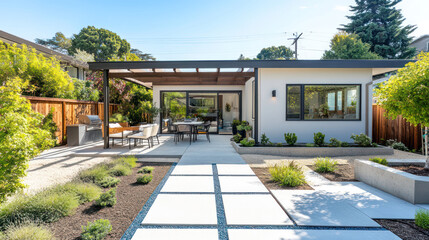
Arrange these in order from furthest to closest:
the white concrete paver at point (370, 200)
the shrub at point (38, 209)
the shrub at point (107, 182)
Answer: the shrub at point (107, 182) → the white concrete paver at point (370, 200) → the shrub at point (38, 209)

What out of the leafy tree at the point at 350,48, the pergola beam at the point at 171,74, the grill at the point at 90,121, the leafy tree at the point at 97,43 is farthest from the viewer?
the leafy tree at the point at 97,43

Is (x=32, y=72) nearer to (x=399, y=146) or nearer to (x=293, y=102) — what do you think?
(x=293, y=102)

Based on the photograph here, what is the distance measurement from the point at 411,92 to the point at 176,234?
13.8ft

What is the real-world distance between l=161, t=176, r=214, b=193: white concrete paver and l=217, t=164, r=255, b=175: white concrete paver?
52cm

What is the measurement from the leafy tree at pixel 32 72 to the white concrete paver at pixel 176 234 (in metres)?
7.17

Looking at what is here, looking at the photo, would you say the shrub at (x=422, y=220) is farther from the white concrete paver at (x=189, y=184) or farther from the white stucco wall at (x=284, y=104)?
the white stucco wall at (x=284, y=104)

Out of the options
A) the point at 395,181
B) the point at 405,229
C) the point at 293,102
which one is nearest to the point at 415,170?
the point at 395,181

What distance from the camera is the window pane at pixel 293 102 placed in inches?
306

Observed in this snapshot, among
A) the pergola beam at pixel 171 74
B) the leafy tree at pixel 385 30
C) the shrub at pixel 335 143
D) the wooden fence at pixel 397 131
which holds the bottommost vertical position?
the shrub at pixel 335 143

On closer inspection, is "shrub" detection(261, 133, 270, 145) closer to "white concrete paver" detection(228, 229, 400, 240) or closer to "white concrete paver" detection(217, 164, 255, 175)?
"white concrete paver" detection(217, 164, 255, 175)

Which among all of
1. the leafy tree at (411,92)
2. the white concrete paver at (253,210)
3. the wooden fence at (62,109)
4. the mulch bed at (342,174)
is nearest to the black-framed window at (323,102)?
the mulch bed at (342,174)

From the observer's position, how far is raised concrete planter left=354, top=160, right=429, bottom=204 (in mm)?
3125

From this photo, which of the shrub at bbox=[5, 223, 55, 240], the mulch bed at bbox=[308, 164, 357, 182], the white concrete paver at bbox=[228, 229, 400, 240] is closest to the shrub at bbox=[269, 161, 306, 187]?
the mulch bed at bbox=[308, 164, 357, 182]

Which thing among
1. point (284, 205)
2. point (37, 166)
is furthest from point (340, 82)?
point (37, 166)
